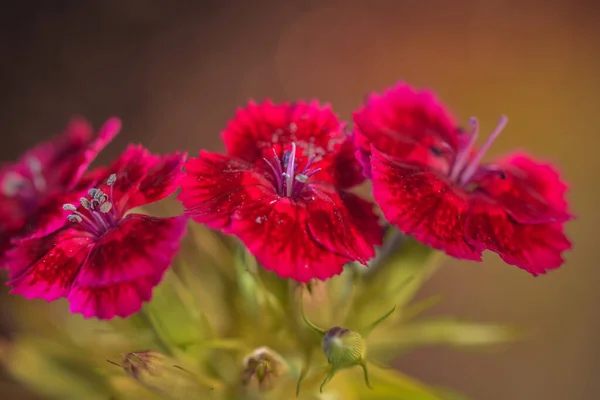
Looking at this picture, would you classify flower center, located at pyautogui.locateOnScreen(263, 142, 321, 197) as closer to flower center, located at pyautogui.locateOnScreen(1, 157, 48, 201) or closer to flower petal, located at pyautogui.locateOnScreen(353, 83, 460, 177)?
flower petal, located at pyautogui.locateOnScreen(353, 83, 460, 177)

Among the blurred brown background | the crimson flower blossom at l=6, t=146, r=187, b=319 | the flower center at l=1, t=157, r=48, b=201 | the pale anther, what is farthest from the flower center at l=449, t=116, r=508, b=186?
the blurred brown background

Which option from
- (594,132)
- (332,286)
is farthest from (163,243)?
(594,132)

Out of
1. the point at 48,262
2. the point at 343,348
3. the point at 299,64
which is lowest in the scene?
the point at 299,64

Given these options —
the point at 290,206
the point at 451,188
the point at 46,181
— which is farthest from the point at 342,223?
the point at 46,181

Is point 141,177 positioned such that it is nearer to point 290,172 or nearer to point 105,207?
point 105,207

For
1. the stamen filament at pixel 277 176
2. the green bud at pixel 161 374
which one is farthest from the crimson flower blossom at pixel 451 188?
the green bud at pixel 161 374

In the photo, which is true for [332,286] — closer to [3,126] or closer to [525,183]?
[525,183]

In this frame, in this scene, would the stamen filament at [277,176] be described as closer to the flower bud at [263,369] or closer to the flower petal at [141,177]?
the flower petal at [141,177]
